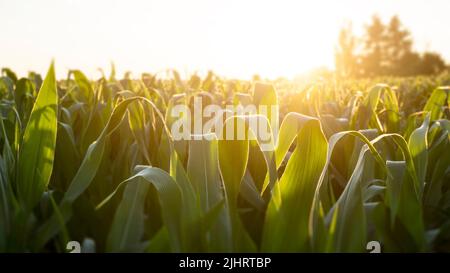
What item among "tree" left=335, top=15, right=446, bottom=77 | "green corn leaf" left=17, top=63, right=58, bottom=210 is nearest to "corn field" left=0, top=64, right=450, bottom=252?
"green corn leaf" left=17, top=63, right=58, bottom=210

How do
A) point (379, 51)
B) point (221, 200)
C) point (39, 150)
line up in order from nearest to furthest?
point (221, 200), point (39, 150), point (379, 51)

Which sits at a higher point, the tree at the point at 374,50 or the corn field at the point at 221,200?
the tree at the point at 374,50

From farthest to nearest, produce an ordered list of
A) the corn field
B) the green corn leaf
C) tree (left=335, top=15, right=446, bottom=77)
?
tree (left=335, top=15, right=446, bottom=77) → the green corn leaf → the corn field

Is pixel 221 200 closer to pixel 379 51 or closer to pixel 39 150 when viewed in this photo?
pixel 39 150

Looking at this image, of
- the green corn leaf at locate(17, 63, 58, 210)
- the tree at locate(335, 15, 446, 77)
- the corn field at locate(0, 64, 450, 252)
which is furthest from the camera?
the tree at locate(335, 15, 446, 77)

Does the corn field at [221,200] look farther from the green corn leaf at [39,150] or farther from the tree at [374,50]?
the tree at [374,50]

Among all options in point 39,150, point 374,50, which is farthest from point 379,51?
point 39,150

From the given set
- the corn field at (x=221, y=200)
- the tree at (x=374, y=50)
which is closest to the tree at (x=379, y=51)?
the tree at (x=374, y=50)

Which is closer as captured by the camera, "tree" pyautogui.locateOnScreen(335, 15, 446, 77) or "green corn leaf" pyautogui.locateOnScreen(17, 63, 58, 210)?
"green corn leaf" pyautogui.locateOnScreen(17, 63, 58, 210)

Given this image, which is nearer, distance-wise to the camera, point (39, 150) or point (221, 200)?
point (221, 200)

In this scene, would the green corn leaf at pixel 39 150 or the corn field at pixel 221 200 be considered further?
the green corn leaf at pixel 39 150

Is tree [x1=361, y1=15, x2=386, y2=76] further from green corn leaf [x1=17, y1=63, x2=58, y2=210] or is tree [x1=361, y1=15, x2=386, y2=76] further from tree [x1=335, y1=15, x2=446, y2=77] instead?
green corn leaf [x1=17, y1=63, x2=58, y2=210]
